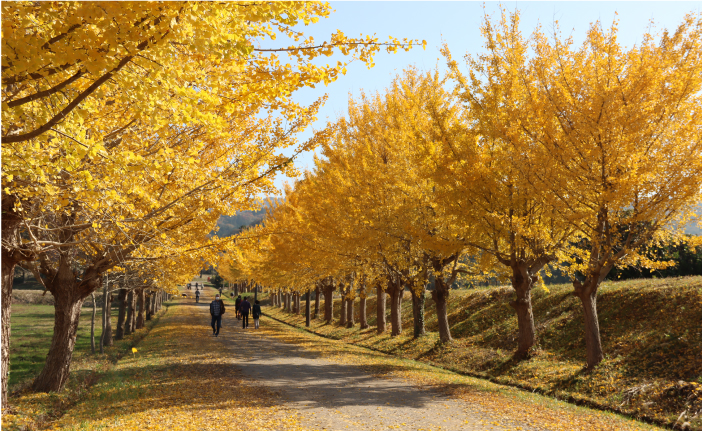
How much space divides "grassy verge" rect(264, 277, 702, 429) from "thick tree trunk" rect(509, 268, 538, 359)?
327 mm

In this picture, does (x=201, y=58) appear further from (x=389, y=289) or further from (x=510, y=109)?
(x=389, y=289)

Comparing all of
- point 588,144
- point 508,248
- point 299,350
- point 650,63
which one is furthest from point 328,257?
point 650,63

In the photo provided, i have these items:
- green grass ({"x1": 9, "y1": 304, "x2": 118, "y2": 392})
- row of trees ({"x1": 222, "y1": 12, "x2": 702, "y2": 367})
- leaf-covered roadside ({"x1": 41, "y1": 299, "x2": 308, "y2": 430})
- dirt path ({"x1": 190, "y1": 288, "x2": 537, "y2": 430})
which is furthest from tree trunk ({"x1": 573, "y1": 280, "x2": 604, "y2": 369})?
green grass ({"x1": 9, "y1": 304, "x2": 118, "y2": 392})

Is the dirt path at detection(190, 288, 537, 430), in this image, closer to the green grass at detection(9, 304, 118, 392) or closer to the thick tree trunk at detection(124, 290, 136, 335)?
the green grass at detection(9, 304, 118, 392)

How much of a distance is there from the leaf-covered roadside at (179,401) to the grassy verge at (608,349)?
601cm

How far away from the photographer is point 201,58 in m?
4.25

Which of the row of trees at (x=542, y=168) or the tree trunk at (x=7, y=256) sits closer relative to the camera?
the tree trunk at (x=7, y=256)

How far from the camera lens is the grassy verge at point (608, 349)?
7.52 metres

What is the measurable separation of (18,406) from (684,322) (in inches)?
546

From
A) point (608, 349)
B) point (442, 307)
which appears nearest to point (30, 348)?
point (442, 307)

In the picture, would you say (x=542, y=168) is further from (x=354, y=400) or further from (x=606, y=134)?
(x=354, y=400)

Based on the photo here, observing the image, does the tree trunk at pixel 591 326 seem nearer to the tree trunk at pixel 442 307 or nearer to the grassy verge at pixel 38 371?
the tree trunk at pixel 442 307

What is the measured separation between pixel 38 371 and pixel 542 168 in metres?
16.2

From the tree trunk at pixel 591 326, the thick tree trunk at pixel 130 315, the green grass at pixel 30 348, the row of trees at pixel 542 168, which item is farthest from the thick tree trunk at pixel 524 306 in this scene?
the thick tree trunk at pixel 130 315
